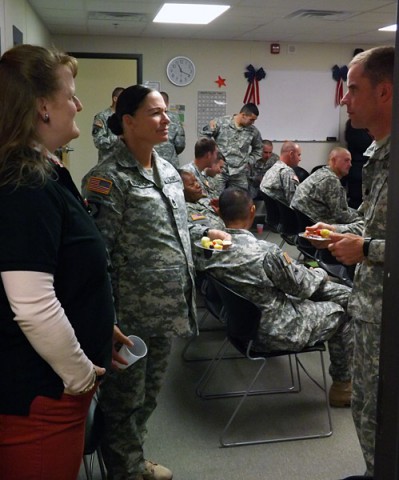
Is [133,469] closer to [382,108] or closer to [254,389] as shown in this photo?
[254,389]

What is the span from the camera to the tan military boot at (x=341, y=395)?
289 centimetres

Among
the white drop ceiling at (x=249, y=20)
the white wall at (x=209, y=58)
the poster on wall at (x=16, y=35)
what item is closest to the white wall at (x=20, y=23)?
the poster on wall at (x=16, y=35)

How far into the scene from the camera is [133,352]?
1.78 metres

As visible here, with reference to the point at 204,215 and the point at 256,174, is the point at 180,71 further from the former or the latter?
the point at 204,215

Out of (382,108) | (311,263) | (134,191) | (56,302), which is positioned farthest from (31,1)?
(56,302)

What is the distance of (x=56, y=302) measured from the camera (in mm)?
1166

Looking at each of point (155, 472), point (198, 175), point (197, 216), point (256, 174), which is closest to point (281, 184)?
point (198, 175)

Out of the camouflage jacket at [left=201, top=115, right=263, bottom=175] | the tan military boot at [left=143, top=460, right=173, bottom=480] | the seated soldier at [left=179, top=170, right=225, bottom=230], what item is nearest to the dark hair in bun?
the tan military boot at [left=143, top=460, right=173, bottom=480]

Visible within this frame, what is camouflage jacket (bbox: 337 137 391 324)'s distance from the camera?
1.70 metres

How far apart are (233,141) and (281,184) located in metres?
1.90

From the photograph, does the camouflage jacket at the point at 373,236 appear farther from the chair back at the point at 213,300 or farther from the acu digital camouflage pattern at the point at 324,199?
the acu digital camouflage pattern at the point at 324,199

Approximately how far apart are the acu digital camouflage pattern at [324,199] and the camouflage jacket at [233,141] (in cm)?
250

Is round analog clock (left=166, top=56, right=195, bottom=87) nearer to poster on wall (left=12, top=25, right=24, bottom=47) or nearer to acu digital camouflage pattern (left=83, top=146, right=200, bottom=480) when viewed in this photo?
poster on wall (left=12, top=25, right=24, bottom=47)

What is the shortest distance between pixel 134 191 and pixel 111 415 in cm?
84
